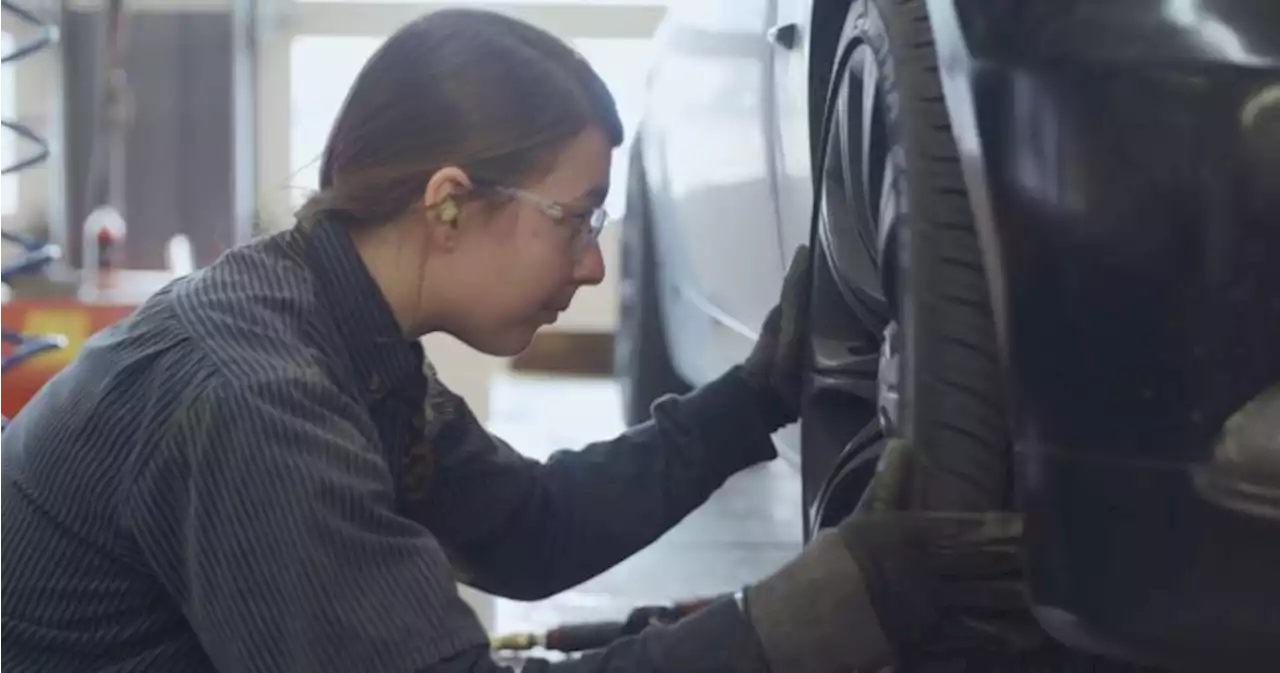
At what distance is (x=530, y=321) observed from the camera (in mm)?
1348

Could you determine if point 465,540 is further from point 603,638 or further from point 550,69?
point 550,69

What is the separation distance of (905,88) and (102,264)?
3253 millimetres

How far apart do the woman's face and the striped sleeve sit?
0.22m

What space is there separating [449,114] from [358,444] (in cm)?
27

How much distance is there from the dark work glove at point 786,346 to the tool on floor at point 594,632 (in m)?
0.20

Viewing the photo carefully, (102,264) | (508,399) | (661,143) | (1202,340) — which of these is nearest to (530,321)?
(1202,340)

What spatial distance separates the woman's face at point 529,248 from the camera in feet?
4.23

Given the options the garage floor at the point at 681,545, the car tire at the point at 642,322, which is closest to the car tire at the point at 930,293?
the garage floor at the point at 681,545

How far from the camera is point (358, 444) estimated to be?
115cm

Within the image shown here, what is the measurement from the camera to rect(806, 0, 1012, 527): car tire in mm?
1047

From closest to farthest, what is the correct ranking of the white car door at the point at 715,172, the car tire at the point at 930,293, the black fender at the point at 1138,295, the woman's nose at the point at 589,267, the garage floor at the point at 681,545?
1. the black fender at the point at 1138,295
2. the car tire at the point at 930,293
3. the woman's nose at the point at 589,267
4. the white car door at the point at 715,172
5. the garage floor at the point at 681,545

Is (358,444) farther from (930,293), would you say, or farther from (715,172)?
(715,172)

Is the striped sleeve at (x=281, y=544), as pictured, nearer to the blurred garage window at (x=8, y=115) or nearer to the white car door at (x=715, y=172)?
the white car door at (x=715, y=172)

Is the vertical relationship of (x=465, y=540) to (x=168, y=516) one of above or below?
below
